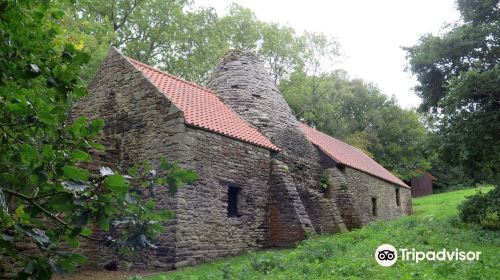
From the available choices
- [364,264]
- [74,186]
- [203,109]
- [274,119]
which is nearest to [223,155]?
[203,109]

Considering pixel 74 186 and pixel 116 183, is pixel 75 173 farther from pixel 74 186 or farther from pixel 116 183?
pixel 116 183

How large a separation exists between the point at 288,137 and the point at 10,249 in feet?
46.0

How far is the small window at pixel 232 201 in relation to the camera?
11.8 metres

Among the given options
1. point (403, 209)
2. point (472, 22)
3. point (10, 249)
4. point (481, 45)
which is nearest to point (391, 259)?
point (10, 249)

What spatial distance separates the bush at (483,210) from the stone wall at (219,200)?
22.4ft

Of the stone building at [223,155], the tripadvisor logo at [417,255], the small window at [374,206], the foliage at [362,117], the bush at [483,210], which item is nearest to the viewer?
the tripadvisor logo at [417,255]

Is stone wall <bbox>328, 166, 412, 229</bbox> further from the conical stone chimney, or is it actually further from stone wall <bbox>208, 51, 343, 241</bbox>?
the conical stone chimney

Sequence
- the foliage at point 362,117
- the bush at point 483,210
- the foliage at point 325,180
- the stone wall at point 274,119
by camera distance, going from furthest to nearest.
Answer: the foliage at point 362,117, the foliage at point 325,180, the stone wall at point 274,119, the bush at point 483,210

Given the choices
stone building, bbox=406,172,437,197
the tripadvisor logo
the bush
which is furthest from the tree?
stone building, bbox=406,172,437,197

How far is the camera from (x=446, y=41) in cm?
1346

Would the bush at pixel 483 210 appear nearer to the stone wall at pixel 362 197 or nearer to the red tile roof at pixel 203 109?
the stone wall at pixel 362 197

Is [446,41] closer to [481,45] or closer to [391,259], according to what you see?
[481,45]

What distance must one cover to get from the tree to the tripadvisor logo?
4109 mm

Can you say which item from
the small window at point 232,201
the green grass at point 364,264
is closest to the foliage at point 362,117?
the small window at point 232,201
